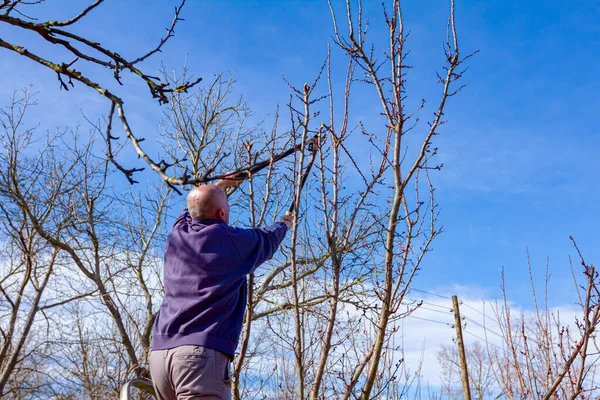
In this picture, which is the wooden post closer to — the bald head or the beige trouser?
the beige trouser

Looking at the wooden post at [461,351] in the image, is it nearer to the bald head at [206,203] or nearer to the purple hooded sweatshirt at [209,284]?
the purple hooded sweatshirt at [209,284]

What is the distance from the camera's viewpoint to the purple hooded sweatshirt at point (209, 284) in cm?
256

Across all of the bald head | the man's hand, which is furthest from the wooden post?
the bald head

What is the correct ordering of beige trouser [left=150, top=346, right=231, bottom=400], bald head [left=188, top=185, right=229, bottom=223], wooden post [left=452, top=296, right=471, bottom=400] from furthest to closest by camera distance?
wooden post [left=452, top=296, right=471, bottom=400] < bald head [left=188, top=185, right=229, bottom=223] < beige trouser [left=150, top=346, right=231, bottom=400]

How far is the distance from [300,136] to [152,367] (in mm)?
1603

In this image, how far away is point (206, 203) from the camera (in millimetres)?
2781

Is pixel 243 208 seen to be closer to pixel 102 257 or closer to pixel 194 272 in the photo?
pixel 102 257

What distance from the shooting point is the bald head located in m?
2.78

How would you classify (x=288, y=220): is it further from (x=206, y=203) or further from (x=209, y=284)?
(x=209, y=284)

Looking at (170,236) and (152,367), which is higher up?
(170,236)

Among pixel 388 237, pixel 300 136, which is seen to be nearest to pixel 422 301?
pixel 388 237

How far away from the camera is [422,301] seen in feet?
11.2

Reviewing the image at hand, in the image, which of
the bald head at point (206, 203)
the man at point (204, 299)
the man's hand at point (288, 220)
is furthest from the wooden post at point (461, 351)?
the bald head at point (206, 203)

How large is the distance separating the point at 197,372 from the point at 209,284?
0.38m
